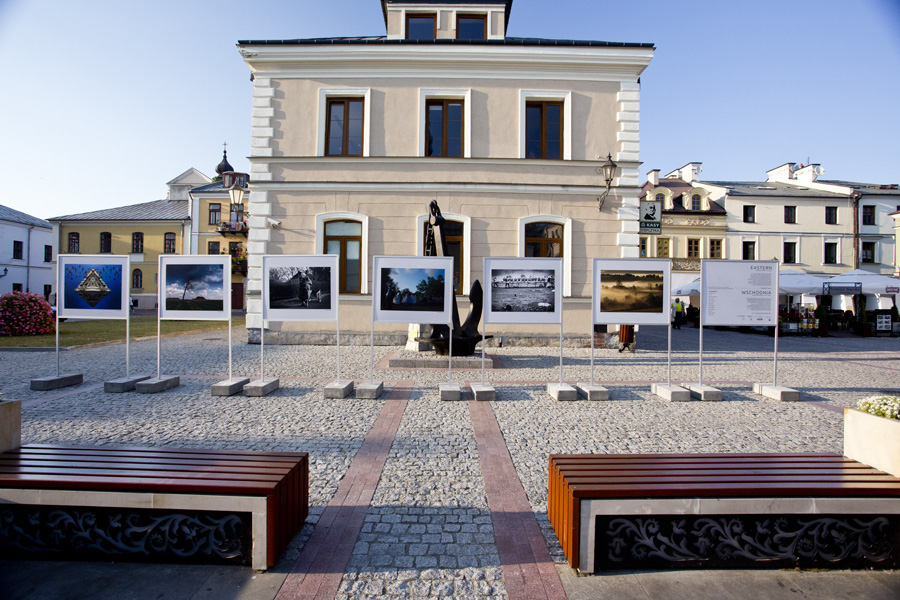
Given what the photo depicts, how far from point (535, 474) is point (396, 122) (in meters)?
12.1

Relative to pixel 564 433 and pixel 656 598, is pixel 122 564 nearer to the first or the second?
pixel 656 598

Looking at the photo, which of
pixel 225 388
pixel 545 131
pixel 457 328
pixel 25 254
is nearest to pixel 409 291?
Answer: pixel 457 328

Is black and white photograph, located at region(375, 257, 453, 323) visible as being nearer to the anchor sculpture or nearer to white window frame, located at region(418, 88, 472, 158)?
the anchor sculpture

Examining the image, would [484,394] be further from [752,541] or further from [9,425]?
[9,425]

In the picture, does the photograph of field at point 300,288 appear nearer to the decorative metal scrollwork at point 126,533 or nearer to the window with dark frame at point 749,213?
the decorative metal scrollwork at point 126,533

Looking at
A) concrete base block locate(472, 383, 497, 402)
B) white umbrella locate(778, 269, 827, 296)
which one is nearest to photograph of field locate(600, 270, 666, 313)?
concrete base block locate(472, 383, 497, 402)

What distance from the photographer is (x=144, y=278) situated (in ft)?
141

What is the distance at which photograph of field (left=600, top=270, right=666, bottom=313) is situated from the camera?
802cm

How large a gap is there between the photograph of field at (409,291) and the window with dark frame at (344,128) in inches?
300

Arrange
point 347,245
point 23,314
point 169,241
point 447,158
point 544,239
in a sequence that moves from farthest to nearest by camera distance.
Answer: point 169,241 < point 23,314 < point 347,245 < point 544,239 < point 447,158

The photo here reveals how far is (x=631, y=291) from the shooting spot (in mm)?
8047

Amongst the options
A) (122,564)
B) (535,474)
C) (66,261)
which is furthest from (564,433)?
(66,261)

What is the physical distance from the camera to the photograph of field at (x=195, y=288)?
7984 mm

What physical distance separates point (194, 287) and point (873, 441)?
28.8 ft
